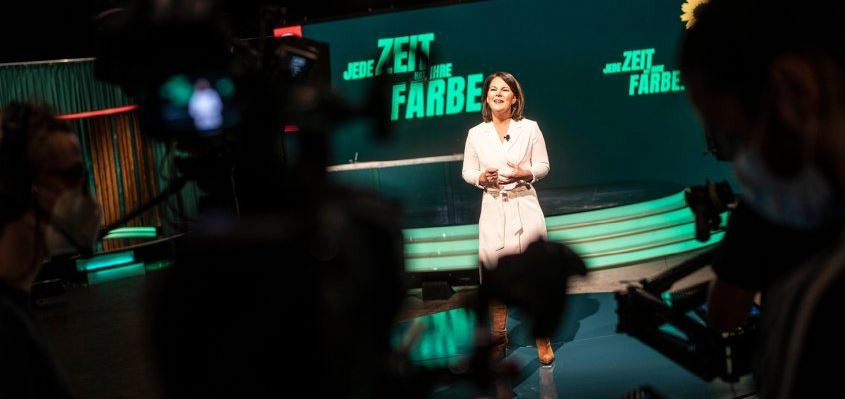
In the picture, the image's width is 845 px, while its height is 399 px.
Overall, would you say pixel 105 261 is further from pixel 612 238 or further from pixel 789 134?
pixel 789 134

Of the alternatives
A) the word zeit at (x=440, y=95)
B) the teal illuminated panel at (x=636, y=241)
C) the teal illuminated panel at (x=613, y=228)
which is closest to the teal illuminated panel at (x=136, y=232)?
the word zeit at (x=440, y=95)

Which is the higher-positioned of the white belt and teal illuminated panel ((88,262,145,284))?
the white belt

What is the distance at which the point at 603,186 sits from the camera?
27.6 feet

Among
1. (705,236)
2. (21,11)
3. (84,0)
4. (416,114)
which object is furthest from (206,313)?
(416,114)

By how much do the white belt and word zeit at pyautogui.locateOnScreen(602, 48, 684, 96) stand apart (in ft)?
15.9

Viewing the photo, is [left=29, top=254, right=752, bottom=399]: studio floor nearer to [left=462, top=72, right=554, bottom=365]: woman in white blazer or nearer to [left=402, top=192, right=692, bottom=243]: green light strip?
[left=462, top=72, right=554, bottom=365]: woman in white blazer

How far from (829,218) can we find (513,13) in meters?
7.87

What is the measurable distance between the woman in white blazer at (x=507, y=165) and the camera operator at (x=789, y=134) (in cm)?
302

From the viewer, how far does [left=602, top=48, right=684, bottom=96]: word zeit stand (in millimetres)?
8117

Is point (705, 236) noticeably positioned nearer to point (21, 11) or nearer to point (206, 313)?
point (206, 313)

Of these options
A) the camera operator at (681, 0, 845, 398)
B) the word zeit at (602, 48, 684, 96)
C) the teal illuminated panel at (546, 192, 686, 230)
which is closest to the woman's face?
the teal illuminated panel at (546, 192, 686, 230)

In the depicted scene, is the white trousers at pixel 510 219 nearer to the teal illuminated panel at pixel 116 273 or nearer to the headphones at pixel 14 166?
the headphones at pixel 14 166

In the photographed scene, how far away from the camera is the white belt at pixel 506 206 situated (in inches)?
152

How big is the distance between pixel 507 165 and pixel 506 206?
23 centimetres
